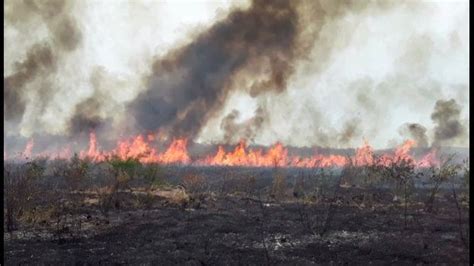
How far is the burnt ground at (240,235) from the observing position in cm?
1127

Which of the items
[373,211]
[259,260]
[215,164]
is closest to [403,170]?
[373,211]

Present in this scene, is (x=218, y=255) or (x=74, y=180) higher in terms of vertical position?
(x=74, y=180)

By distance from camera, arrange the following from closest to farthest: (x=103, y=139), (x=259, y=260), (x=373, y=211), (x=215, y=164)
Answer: (x=259, y=260)
(x=373, y=211)
(x=215, y=164)
(x=103, y=139)

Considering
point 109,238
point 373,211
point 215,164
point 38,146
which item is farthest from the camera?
point 38,146

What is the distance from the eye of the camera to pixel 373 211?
1758cm

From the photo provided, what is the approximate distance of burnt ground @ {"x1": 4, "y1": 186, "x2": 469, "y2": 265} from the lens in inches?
444

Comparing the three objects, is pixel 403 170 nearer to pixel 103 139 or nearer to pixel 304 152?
pixel 103 139

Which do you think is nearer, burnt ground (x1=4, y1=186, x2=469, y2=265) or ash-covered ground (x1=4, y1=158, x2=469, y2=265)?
burnt ground (x1=4, y1=186, x2=469, y2=265)

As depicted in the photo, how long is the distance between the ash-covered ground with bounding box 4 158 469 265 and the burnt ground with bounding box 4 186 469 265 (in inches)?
0.9

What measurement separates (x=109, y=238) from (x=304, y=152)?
158 feet

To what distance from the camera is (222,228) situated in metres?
14.3

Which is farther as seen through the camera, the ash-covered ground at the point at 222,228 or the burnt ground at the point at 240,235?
the ash-covered ground at the point at 222,228

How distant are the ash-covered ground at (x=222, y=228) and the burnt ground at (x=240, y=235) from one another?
0.07 feet

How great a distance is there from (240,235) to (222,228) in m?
0.91
